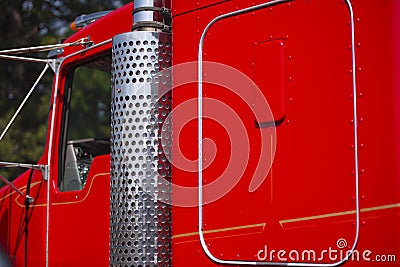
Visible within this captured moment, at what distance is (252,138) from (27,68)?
31.4 ft

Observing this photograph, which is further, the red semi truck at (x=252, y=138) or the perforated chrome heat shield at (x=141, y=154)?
the perforated chrome heat shield at (x=141, y=154)

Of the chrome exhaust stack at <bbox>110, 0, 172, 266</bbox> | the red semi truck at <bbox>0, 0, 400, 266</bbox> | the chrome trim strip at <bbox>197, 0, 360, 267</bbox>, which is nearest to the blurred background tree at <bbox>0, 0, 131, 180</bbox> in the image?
the red semi truck at <bbox>0, 0, 400, 266</bbox>

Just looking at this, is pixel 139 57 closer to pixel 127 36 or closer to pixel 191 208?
pixel 127 36

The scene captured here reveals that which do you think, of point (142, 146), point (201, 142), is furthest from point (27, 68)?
point (201, 142)

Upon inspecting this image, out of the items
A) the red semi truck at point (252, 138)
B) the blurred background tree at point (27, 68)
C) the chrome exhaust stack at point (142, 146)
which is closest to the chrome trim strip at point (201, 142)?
Answer: the red semi truck at point (252, 138)

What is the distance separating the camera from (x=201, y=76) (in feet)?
10.7

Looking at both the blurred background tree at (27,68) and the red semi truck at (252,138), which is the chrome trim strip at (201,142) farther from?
the blurred background tree at (27,68)

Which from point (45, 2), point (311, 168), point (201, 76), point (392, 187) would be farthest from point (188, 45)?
point (45, 2)

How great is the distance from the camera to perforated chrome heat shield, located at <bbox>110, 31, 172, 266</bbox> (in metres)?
3.27

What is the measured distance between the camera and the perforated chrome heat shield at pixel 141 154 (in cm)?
327

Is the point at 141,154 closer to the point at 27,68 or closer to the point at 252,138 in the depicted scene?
the point at 252,138

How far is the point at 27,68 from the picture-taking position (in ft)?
39.2

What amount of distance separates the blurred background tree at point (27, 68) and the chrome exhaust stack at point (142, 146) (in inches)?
320

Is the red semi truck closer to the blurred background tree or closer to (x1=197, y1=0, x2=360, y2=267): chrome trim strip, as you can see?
(x1=197, y1=0, x2=360, y2=267): chrome trim strip
